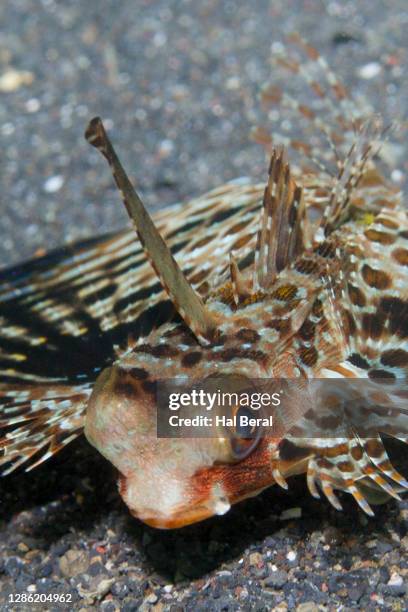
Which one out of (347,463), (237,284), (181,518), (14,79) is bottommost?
(347,463)

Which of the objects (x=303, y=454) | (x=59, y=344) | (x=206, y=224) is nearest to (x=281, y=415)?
(x=303, y=454)

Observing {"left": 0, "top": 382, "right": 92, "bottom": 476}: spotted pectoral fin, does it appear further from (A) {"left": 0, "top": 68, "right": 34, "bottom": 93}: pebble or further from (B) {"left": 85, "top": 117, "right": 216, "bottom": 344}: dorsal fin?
(A) {"left": 0, "top": 68, "right": 34, "bottom": 93}: pebble

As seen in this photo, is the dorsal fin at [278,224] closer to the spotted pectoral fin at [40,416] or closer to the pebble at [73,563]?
the spotted pectoral fin at [40,416]

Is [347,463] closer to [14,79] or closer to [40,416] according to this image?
[40,416]

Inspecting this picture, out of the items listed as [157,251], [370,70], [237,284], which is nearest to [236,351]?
[237,284]

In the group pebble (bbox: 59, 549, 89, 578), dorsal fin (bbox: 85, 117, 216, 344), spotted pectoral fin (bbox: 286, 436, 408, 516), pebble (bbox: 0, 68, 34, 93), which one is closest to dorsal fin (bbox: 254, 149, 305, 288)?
dorsal fin (bbox: 85, 117, 216, 344)

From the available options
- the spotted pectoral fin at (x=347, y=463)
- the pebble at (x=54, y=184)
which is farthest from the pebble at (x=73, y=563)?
the pebble at (x=54, y=184)

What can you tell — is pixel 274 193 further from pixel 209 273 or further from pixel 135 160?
pixel 135 160
